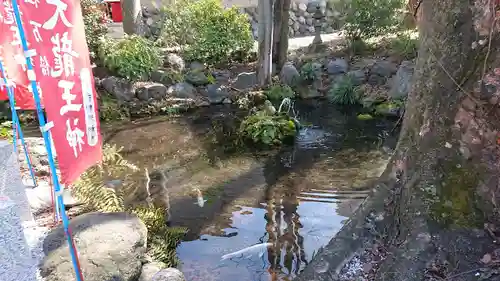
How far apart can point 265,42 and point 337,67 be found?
2.13 metres

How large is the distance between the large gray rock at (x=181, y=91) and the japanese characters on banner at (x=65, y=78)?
7797 mm

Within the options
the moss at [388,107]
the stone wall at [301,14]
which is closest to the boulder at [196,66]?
the stone wall at [301,14]

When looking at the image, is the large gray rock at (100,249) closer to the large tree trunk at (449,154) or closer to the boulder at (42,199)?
the boulder at (42,199)

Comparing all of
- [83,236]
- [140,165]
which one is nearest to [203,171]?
[140,165]

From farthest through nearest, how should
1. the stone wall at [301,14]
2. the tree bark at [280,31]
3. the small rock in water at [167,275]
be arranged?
the stone wall at [301,14] < the tree bark at [280,31] < the small rock in water at [167,275]

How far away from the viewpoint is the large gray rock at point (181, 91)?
1093 centimetres

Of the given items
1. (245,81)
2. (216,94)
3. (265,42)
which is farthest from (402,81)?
(216,94)

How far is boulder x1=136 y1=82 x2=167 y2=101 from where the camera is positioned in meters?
10.7

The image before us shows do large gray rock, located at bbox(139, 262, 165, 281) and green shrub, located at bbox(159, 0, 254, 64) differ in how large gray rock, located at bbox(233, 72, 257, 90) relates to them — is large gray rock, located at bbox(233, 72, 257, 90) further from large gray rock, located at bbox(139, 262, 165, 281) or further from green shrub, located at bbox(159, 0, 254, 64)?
large gray rock, located at bbox(139, 262, 165, 281)

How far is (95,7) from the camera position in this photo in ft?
35.0

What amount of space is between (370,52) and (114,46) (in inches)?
266

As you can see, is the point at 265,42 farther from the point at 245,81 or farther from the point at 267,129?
the point at 267,129

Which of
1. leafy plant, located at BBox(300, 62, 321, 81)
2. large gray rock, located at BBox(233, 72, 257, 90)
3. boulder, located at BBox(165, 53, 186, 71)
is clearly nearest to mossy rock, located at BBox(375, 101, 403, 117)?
leafy plant, located at BBox(300, 62, 321, 81)

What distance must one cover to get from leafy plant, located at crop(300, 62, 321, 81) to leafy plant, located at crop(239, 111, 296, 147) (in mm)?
2763
